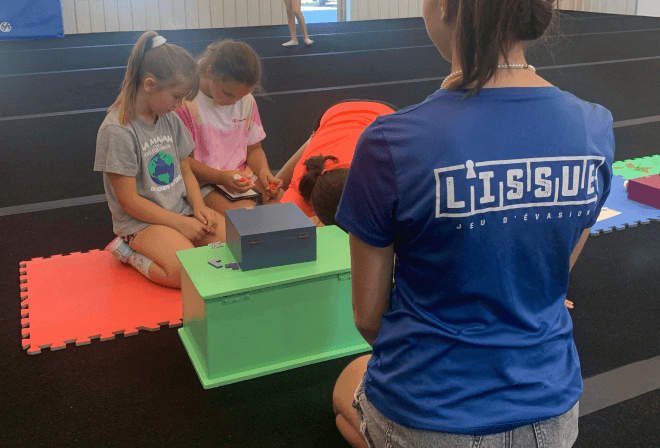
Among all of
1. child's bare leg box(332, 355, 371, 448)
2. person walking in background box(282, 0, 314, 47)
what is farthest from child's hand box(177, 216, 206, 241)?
person walking in background box(282, 0, 314, 47)

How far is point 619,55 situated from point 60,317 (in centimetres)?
607

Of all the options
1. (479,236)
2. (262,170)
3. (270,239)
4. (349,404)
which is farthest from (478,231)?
(262,170)

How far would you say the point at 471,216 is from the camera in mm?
850

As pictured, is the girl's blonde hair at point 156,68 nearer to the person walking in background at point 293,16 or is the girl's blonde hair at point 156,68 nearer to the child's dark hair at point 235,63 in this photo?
the child's dark hair at point 235,63

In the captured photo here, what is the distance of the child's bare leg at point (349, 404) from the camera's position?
1498 millimetres

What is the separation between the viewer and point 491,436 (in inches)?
35.9

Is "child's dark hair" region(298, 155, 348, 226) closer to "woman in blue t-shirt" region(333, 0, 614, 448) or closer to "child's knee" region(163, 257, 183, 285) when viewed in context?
"child's knee" region(163, 257, 183, 285)

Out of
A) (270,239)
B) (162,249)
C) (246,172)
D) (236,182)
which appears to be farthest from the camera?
(246,172)

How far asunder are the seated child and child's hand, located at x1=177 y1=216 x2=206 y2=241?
1.00ft

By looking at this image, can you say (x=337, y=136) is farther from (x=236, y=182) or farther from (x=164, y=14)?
(x=164, y=14)

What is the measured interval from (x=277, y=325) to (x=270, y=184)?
1041mm

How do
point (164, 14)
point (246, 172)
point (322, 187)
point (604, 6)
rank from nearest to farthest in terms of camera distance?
point (322, 187) → point (246, 172) → point (164, 14) → point (604, 6)

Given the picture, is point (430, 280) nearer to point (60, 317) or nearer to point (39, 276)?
point (60, 317)

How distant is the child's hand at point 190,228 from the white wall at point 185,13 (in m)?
7.09
